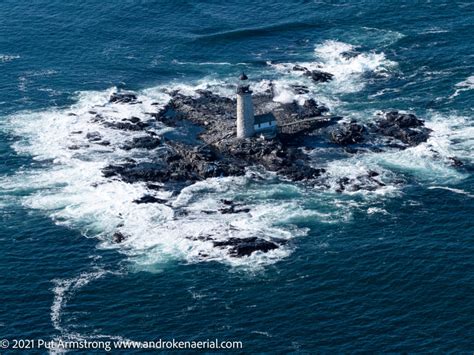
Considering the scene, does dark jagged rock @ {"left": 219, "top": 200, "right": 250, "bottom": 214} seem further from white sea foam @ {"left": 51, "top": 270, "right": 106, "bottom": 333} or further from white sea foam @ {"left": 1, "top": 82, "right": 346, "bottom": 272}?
white sea foam @ {"left": 51, "top": 270, "right": 106, "bottom": 333}

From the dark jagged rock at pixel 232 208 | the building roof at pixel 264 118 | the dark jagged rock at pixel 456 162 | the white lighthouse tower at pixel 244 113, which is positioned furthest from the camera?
the building roof at pixel 264 118

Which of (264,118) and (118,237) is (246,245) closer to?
(118,237)

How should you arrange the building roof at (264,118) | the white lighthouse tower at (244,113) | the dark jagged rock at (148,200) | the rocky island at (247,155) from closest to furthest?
the dark jagged rock at (148,200) < the rocky island at (247,155) < the white lighthouse tower at (244,113) < the building roof at (264,118)

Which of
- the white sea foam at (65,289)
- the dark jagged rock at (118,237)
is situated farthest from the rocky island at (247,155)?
the white sea foam at (65,289)

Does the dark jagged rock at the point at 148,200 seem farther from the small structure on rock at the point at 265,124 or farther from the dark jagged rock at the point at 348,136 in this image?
the dark jagged rock at the point at 348,136

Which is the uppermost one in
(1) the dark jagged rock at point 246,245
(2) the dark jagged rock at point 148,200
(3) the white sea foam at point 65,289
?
(2) the dark jagged rock at point 148,200

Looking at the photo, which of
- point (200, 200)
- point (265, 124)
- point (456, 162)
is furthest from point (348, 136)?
point (200, 200)

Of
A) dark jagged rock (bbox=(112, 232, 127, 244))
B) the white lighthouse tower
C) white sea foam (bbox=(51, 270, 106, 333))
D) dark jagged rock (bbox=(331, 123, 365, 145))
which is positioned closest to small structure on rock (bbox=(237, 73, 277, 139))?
the white lighthouse tower
